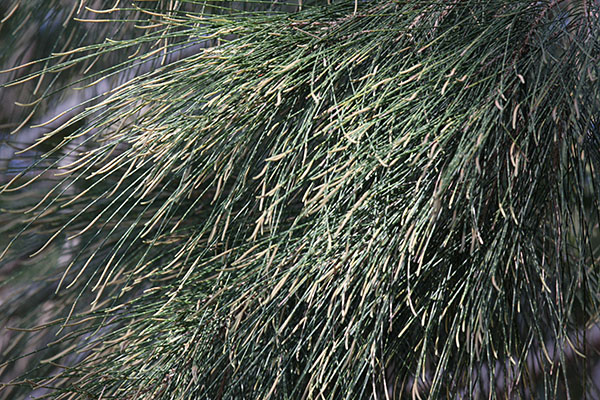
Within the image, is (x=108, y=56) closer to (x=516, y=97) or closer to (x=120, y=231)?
(x=120, y=231)

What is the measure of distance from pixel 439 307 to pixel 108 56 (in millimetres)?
595

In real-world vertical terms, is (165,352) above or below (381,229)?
below

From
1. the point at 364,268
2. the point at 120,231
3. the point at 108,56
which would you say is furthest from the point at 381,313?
the point at 108,56

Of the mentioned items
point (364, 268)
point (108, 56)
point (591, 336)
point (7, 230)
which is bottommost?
point (591, 336)

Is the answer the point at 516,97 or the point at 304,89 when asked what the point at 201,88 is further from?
the point at 516,97

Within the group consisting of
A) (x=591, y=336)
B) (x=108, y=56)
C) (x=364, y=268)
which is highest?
(x=108, y=56)

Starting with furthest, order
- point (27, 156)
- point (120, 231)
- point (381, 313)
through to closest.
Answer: point (27, 156)
point (120, 231)
point (381, 313)

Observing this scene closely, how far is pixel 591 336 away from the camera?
0.73 m

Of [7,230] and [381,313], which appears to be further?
[7,230]

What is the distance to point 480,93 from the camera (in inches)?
15.2

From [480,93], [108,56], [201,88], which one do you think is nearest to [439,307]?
[480,93]

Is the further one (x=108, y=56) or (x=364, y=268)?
(x=108, y=56)

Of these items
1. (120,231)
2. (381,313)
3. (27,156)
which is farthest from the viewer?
(27,156)

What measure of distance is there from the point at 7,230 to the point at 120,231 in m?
0.20
